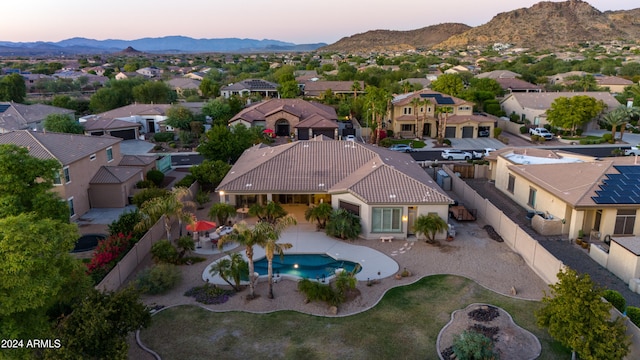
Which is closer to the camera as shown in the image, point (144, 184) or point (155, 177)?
point (144, 184)

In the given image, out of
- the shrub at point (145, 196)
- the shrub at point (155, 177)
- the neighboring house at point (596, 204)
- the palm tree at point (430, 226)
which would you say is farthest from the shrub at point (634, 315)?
the shrub at point (155, 177)

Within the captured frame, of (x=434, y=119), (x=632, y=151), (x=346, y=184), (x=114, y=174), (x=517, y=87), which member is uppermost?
(x=517, y=87)

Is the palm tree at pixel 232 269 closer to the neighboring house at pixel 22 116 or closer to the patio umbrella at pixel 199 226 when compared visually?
the patio umbrella at pixel 199 226

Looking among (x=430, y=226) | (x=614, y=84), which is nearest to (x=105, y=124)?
(x=430, y=226)

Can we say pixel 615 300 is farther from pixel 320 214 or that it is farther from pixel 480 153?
pixel 480 153

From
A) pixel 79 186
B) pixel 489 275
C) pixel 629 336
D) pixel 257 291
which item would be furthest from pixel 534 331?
pixel 79 186

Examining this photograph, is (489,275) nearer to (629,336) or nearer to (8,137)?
(629,336)
